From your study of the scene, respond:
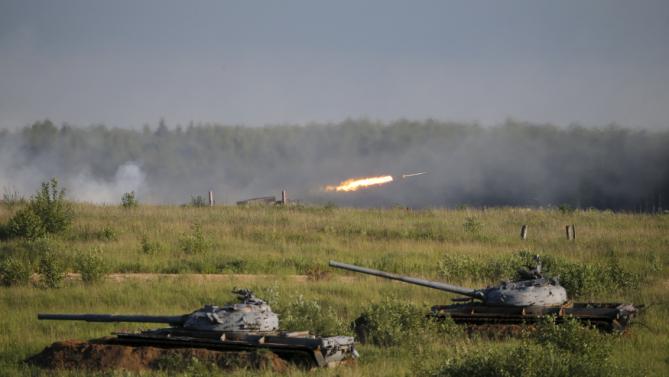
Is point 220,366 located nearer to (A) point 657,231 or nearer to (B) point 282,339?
(B) point 282,339

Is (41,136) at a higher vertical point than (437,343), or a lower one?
higher

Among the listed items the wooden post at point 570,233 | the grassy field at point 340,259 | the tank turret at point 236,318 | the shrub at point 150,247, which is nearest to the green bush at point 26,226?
the grassy field at point 340,259

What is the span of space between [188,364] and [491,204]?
4942 cm

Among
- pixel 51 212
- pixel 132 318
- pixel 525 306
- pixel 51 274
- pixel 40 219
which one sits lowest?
pixel 525 306

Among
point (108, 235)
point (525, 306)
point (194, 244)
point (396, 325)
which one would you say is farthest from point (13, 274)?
point (525, 306)

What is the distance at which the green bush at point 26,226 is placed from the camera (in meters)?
32.2

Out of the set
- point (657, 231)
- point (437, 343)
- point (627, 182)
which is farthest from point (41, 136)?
point (437, 343)

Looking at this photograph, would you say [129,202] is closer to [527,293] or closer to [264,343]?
[527,293]

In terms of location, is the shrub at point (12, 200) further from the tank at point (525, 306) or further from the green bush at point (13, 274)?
the tank at point (525, 306)

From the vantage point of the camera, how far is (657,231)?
124 ft

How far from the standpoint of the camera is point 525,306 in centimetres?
2009

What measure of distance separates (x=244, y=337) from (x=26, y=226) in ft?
58.9

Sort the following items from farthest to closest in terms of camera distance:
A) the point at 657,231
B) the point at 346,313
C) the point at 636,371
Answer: the point at 657,231 → the point at 346,313 → the point at 636,371

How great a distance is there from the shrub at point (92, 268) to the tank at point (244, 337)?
31.4ft
